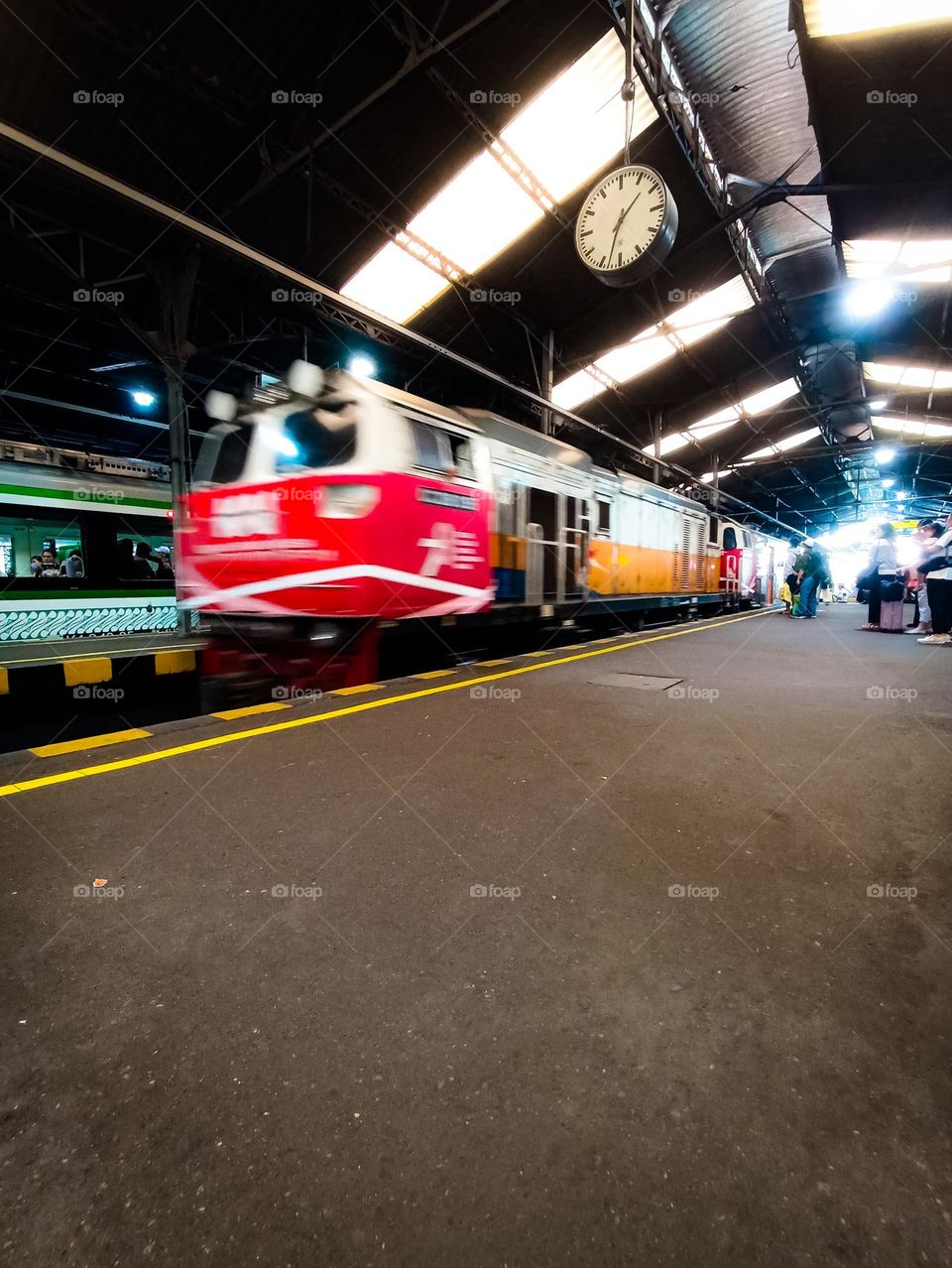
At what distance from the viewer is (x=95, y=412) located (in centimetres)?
1329

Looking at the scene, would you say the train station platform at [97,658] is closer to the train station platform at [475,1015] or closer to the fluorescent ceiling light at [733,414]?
the train station platform at [475,1015]

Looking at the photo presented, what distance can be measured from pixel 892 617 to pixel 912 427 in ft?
61.5

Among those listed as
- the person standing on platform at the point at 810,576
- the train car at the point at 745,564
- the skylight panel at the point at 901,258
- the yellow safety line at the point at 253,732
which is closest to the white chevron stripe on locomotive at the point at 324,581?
the yellow safety line at the point at 253,732

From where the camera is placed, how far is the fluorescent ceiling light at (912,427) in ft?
76.4

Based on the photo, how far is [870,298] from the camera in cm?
1391

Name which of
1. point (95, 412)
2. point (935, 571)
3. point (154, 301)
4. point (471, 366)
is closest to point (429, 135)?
point (471, 366)

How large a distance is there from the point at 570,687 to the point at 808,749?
2232mm

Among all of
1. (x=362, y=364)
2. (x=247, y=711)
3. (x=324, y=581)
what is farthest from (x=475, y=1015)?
(x=362, y=364)

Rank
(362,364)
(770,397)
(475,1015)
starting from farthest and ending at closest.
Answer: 1. (770,397)
2. (362,364)
3. (475,1015)

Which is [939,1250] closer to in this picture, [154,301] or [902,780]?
[902,780]

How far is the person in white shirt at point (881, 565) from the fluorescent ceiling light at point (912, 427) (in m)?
16.2

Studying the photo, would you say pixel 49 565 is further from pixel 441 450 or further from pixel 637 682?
pixel 637 682

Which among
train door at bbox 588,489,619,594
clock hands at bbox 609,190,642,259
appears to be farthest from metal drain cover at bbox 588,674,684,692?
clock hands at bbox 609,190,642,259

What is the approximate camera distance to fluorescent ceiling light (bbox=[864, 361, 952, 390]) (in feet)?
57.1
